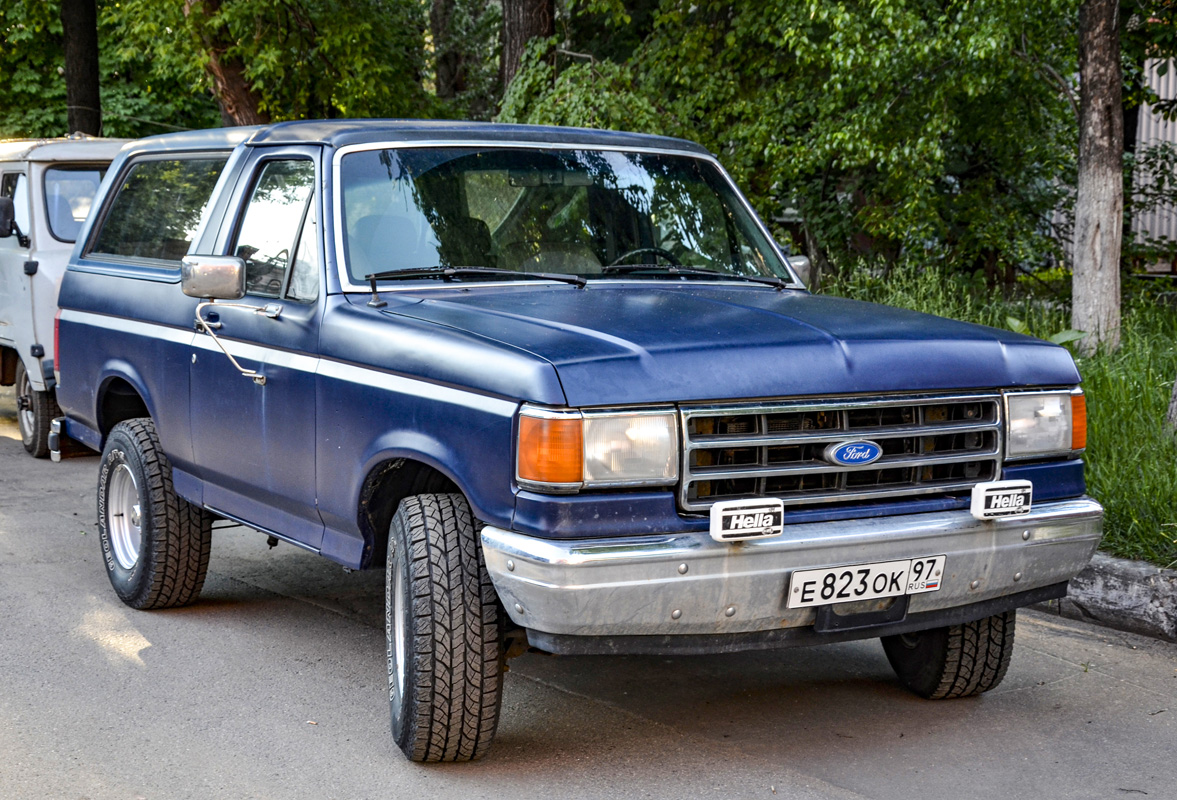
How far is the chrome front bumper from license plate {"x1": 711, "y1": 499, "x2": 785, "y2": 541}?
0.04 metres

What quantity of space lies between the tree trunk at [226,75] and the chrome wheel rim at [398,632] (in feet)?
38.4

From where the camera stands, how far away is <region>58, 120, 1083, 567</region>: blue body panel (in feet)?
12.1

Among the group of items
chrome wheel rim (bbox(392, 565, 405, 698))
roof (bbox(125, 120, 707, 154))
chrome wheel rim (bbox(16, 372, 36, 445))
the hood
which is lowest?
chrome wheel rim (bbox(16, 372, 36, 445))

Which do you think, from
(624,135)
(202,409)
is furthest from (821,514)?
(202,409)

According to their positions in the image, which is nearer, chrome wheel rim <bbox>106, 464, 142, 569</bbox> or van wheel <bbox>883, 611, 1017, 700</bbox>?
van wheel <bbox>883, 611, 1017, 700</bbox>

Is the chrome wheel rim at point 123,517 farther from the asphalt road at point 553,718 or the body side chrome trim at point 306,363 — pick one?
the body side chrome trim at point 306,363

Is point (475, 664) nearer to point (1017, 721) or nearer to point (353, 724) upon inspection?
point (353, 724)

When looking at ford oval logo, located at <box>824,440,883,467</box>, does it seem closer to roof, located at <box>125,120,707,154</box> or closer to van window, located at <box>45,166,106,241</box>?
roof, located at <box>125,120,707,154</box>

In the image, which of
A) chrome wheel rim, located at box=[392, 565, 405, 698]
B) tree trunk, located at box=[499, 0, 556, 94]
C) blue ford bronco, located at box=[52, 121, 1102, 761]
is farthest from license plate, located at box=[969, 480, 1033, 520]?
tree trunk, located at box=[499, 0, 556, 94]

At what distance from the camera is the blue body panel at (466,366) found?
369 cm

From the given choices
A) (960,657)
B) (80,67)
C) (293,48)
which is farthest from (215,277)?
(80,67)

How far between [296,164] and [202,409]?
103 centimetres

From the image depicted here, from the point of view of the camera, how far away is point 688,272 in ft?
16.6

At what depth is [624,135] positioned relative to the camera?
5.48 meters
